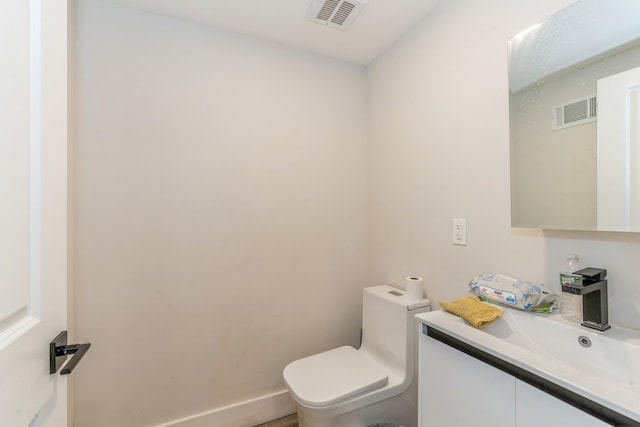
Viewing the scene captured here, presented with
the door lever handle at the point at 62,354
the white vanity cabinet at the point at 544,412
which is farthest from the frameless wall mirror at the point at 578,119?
the door lever handle at the point at 62,354

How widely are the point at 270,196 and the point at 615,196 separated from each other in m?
1.52

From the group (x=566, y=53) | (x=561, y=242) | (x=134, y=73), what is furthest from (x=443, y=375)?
(x=134, y=73)

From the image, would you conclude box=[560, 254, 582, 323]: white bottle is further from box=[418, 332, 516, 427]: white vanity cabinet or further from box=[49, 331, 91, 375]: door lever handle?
box=[49, 331, 91, 375]: door lever handle

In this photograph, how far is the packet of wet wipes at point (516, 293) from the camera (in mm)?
977

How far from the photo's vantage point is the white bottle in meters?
0.90

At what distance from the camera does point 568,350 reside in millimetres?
869

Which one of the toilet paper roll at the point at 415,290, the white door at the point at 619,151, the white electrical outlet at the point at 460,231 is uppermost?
the white door at the point at 619,151

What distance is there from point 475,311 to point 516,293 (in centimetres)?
16

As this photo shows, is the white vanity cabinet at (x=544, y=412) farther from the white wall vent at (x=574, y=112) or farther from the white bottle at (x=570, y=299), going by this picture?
the white wall vent at (x=574, y=112)

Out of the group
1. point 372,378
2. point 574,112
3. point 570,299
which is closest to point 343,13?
point 574,112

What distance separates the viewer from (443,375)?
38.7 inches

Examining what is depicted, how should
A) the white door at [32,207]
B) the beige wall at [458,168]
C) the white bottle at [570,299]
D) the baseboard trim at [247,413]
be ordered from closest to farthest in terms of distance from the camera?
the white door at [32,207] → the white bottle at [570,299] → the beige wall at [458,168] → the baseboard trim at [247,413]

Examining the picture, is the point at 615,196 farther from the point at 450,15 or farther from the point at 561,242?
the point at 450,15

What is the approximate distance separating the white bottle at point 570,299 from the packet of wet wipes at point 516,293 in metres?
0.04
